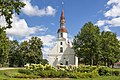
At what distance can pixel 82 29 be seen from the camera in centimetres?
6250

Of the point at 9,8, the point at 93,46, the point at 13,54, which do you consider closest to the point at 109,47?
the point at 93,46

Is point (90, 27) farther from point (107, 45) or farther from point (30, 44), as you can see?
point (30, 44)

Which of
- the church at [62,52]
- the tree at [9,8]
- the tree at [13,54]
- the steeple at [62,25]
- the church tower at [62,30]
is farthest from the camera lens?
the tree at [13,54]

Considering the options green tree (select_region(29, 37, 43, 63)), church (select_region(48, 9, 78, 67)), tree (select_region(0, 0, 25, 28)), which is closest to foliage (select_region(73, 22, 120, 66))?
church (select_region(48, 9, 78, 67))

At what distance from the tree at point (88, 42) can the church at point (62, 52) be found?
17.4 meters

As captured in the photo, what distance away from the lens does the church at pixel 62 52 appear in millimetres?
80125

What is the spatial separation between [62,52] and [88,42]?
72.9 feet

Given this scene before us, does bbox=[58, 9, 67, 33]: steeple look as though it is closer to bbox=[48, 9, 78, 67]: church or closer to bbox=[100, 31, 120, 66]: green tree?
bbox=[48, 9, 78, 67]: church

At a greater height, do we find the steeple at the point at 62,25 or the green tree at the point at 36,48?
the steeple at the point at 62,25

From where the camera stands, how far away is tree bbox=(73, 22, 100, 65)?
196 feet

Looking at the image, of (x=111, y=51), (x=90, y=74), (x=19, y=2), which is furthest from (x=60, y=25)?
(x=19, y=2)

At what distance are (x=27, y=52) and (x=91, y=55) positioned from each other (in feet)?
77.9

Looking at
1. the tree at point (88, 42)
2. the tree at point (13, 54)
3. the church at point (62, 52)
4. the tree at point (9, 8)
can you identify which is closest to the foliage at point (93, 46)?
the tree at point (88, 42)

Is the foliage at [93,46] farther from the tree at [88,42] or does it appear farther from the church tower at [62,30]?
the church tower at [62,30]
